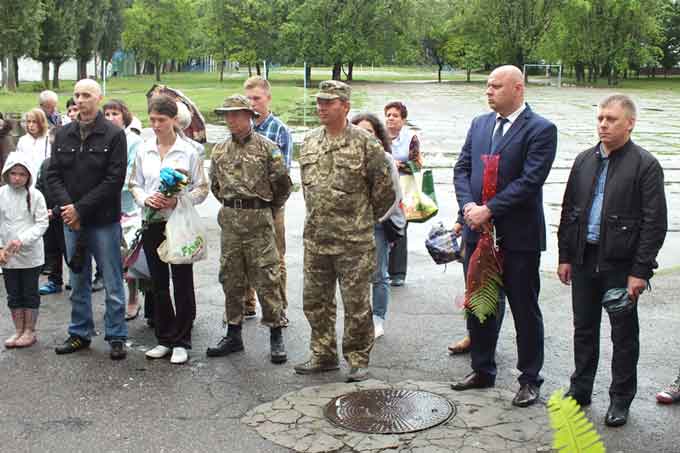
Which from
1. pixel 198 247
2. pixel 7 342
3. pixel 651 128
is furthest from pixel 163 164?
pixel 651 128

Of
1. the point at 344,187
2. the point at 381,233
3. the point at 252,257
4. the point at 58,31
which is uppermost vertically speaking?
the point at 58,31

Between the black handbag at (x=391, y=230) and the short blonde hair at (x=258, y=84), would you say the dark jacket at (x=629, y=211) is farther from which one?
the short blonde hair at (x=258, y=84)

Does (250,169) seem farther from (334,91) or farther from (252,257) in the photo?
(334,91)

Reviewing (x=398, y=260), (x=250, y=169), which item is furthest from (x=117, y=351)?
(x=398, y=260)

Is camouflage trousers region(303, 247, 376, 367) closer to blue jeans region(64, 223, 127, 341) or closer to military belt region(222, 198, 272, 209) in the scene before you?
military belt region(222, 198, 272, 209)

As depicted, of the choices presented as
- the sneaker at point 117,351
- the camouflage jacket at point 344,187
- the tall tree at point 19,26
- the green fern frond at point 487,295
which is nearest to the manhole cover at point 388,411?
the green fern frond at point 487,295

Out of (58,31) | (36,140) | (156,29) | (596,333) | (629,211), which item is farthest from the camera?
(156,29)

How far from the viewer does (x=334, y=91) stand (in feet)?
19.7

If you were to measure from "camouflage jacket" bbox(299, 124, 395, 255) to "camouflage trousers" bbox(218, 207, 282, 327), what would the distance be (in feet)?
1.70

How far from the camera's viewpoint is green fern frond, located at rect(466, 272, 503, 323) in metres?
5.64

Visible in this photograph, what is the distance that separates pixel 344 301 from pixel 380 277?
947 mm

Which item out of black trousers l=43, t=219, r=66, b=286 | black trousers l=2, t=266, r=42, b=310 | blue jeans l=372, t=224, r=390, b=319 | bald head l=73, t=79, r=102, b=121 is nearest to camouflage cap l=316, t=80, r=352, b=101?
blue jeans l=372, t=224, r=390, b=319

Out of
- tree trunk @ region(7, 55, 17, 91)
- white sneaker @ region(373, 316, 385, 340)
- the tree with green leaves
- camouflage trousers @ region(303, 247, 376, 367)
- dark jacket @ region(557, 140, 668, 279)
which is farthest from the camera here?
the tree with green leaves

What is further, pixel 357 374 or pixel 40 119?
pixel 40 119
